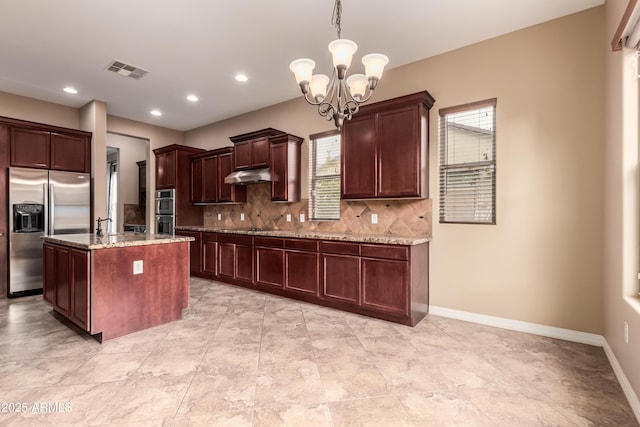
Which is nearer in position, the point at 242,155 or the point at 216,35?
the point at 216,35

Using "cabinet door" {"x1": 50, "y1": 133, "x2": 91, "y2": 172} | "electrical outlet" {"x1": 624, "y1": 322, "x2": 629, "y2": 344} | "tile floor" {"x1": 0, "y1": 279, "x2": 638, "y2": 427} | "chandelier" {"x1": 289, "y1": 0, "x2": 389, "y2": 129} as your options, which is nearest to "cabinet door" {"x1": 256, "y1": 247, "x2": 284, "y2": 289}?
"tile floor" {"x1": 0, "y1": 279, "x2": 638, "y2": 427}

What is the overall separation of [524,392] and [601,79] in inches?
108

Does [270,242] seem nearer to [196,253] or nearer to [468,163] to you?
[196,253]

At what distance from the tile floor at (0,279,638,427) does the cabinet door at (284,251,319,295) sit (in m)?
0.73

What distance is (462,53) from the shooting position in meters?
3.44

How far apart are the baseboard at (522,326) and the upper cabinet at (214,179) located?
378cm

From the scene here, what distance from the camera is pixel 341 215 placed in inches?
173

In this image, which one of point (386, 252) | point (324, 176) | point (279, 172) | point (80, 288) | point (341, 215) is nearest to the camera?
point (80, 288)

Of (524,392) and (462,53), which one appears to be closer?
(524,392)

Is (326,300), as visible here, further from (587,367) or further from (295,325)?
(587,367)

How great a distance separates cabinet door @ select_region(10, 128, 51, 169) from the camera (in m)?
4.39

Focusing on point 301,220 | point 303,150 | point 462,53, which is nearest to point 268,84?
point 303,150

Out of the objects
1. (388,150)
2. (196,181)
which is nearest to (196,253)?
(196,181)

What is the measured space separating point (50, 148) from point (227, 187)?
8.66 ft
